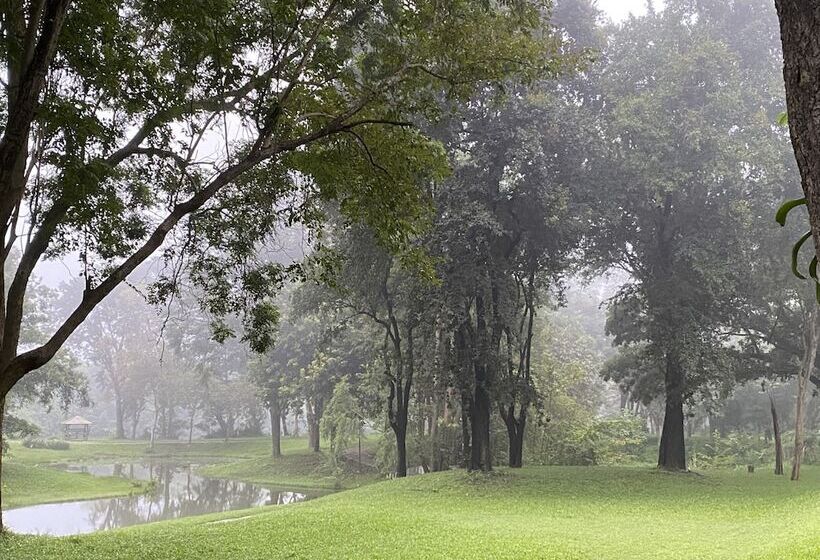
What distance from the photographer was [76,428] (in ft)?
191

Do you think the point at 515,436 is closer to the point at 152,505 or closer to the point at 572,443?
the point at 572,443

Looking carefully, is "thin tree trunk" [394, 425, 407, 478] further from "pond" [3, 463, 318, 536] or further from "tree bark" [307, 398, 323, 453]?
"tree bark" [307, 398, 323, 453]

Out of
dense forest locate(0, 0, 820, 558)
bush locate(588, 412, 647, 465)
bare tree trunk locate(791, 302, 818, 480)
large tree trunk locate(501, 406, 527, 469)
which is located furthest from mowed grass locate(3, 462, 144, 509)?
bare tree trunk locate(791, 302, 818, 480)

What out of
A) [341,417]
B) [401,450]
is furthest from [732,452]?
[341,417]

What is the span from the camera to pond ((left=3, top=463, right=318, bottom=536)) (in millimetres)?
17908

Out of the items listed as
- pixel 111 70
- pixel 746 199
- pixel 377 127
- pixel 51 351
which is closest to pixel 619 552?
pixel 377 127

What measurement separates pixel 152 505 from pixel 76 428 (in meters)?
41.9

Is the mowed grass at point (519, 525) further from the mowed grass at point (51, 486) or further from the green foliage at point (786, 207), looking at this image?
the mowed grass at point (51, 486)

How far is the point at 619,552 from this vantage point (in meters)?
8.72

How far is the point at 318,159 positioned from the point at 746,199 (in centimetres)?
1447

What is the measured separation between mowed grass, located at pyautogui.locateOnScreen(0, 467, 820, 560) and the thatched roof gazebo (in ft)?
119

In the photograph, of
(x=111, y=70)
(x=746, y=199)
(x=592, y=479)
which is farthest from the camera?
(x=746, y=199)

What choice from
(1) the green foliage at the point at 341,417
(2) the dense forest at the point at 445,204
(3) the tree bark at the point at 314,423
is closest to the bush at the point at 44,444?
(2) the dense forest at the point at 445,204

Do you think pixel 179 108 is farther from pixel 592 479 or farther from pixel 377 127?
pixel 592 479
